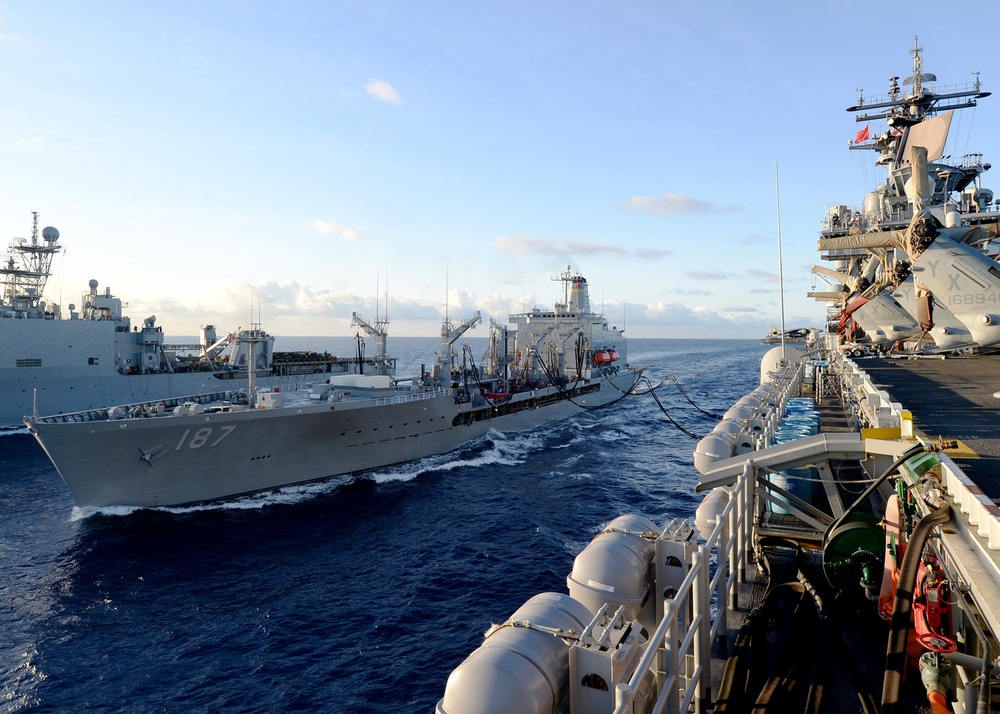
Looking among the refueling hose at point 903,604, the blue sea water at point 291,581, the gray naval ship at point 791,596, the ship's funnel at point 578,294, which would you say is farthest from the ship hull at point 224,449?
the ship's funnel at point 578,294

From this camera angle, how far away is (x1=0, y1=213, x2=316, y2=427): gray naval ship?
40.2 m

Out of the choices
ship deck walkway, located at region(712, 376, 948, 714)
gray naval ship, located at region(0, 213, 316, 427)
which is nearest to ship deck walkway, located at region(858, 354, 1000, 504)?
ship deck walkway, located at region(712, 376, 948, 714)

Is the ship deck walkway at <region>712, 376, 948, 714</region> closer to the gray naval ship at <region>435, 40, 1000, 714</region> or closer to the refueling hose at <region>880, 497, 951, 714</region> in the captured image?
the gray naval ship at <region>435, 40, 1000, 714</region>

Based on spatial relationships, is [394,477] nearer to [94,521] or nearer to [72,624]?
[94,521]

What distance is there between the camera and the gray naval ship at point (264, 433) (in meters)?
22.7

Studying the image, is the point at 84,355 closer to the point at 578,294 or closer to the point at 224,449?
the point at 224,449

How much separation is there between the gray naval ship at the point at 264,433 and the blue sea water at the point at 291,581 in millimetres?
1057

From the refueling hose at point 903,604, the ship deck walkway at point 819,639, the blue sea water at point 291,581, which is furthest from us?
the blue sea water at point 291,581

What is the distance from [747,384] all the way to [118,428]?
70.2 metres

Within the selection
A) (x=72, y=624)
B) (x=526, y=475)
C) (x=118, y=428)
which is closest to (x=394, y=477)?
(x=526, y=475)

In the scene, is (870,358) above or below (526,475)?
above

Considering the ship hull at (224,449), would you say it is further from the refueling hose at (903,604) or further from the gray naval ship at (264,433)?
the refueling hose at (903,604)

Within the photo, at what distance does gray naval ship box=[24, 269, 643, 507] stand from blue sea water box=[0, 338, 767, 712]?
106 centimetres

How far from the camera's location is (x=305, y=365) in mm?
52250
